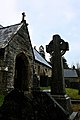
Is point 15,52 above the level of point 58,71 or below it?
above

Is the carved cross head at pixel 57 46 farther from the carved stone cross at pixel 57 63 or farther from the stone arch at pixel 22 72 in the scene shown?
the stone arch at pixel 22 72

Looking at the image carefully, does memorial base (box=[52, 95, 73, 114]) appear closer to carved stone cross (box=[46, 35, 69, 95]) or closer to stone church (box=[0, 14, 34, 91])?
carved stone cross (box=[46, 35, 69, 95])

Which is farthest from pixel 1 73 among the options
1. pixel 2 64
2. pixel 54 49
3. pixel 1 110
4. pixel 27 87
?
pixel 1 110

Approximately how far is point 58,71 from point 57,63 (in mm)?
450

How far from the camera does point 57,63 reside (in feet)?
27.2

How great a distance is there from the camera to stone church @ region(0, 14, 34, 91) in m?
14.8

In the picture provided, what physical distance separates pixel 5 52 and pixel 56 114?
12.0 metres

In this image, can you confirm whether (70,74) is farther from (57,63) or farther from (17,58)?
(57,63)

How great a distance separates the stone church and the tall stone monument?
7.26m

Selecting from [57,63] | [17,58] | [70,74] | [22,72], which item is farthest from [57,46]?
[70,74]

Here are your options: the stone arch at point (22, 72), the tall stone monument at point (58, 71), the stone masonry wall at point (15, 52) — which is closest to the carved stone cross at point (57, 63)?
the tall stone monument at point (58, 71)

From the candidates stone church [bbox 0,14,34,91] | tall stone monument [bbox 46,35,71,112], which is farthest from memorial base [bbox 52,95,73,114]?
stone church [bbox 0,14,34,91]

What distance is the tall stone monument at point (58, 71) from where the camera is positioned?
7457 mm

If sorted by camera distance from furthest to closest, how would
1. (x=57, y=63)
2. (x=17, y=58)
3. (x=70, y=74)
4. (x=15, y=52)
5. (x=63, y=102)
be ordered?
(x=70, y=74) → (x=17, y=58) → (x=15, y=52) → (x=57, y=63) → (x=63, y=102)
